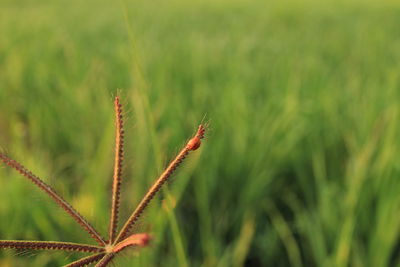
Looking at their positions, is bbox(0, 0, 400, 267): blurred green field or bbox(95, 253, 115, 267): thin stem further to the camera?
bbox(0, 0, 400, 267): blurred green field

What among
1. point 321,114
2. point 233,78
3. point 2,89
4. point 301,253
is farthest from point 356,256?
point 2,89

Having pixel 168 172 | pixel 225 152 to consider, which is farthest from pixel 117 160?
pixel 225 152

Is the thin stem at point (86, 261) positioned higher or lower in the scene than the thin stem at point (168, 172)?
lower

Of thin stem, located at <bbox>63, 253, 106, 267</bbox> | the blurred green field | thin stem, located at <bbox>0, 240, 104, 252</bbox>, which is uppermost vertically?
thin stem, located at <bbox>0, 240, 104, 252</bbox>

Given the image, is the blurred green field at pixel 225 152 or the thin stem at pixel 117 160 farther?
the blurred green field at pixel 225 152

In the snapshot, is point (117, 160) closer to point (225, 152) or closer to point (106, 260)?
point (106, 260)

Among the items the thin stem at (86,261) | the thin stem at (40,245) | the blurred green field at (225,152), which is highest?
the thin stem at (40,245)
